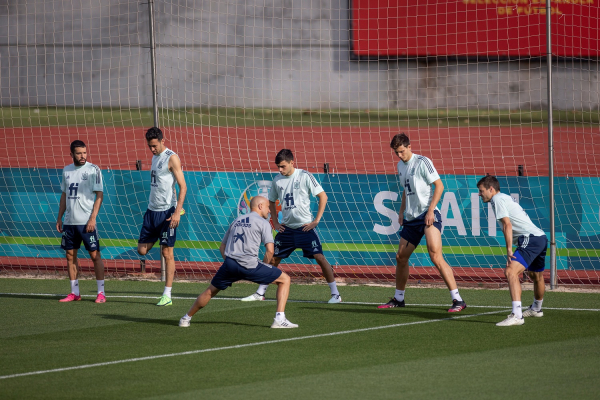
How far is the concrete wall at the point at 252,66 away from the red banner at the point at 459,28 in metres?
0.64

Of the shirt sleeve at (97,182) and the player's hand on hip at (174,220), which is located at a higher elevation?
the shirt sleeve at (97,182)

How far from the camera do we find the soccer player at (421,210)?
9.57m

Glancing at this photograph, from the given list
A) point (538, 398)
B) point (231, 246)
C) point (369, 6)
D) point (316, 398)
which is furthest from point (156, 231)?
point (369, 6)

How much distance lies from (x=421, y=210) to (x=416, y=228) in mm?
220

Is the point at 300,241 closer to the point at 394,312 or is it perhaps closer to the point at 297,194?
the point at 297,194

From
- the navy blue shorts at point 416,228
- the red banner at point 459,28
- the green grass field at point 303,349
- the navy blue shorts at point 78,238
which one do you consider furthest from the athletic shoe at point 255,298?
the red banner at point 459,28

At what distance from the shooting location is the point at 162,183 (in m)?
10.6

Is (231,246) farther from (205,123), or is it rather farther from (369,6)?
(369,6)

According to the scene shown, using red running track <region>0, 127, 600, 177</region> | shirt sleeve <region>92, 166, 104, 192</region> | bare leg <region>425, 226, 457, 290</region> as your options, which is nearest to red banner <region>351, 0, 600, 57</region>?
red running track <region>0, 127, 600, 177</region>

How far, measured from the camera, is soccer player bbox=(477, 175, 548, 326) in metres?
8.70

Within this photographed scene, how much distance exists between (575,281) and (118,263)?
6.87 m

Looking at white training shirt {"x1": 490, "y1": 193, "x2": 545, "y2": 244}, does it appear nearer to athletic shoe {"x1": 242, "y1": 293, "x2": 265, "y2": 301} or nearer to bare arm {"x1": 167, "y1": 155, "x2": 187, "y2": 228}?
athletic shoe {"x1": 242, "y1": 293, "x2": 265, "y2": 301}

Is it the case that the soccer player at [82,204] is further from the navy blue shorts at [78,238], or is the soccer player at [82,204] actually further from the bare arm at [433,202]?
the bare arm at [433,202]

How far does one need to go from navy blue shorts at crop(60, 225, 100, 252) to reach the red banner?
16.4 metres
